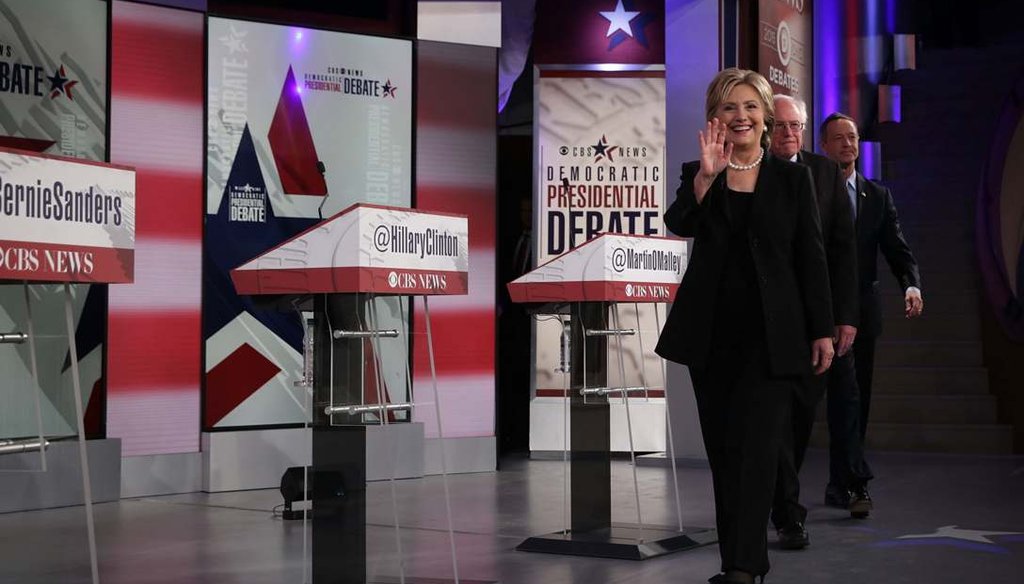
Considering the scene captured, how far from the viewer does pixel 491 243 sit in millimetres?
7449

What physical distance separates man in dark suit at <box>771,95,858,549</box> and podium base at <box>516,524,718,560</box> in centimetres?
33

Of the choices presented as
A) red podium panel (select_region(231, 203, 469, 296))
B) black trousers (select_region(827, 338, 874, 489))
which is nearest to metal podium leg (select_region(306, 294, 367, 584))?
red podium panel (select_region(231, 203, 469, 296))

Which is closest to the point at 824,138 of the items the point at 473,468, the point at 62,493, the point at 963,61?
the point at 473,468

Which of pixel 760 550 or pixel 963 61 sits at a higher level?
pixel 963 61

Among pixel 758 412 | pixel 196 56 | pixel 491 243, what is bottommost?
pixel 758 412

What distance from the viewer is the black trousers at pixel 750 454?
10.3 ft

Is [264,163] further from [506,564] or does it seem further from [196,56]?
[506,564]

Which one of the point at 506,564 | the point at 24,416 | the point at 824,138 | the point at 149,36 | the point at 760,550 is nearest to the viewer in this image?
the point at 760,550

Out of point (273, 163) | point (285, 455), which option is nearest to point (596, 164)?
point (273, 163)

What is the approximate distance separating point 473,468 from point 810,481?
1863 mm

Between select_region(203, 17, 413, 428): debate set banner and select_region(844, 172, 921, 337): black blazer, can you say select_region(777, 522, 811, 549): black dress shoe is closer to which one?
select_region(844, 172, 921, 337): black blazer

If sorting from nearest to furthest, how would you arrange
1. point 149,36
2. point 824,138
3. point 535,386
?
point 824,138
point 149,36
point 535,386

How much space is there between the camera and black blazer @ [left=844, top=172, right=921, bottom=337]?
5.24 metres

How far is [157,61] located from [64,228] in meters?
3.75
